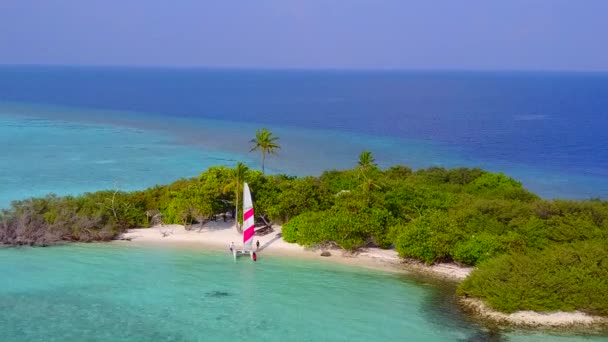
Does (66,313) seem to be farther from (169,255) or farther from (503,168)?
(503,168)

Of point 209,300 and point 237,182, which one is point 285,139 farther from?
point 209,300

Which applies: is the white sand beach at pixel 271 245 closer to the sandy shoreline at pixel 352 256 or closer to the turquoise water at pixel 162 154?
the sandy shoreline at pixel 352 256

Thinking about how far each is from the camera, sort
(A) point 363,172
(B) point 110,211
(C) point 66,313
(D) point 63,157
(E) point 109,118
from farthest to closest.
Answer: (E) point 109,118, (D) point 63,157, (A) point 363,172, (B) point 110,211, (C) point 66,313

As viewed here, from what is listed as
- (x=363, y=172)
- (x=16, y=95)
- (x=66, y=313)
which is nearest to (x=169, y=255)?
(x=66, y=313)

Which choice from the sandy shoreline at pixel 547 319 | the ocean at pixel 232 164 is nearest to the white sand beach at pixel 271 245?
the ocean at pixel 232 164

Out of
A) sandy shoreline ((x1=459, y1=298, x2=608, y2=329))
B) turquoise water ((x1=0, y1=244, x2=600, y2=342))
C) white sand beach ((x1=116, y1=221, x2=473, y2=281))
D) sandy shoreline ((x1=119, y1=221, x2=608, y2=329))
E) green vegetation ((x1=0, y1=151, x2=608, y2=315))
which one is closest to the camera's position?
turquoise water ((x1=0, y1=244, x2=600, y2=342))

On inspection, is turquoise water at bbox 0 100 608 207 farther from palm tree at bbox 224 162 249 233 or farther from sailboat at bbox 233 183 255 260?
sailboat at bbox 233 183 255 260

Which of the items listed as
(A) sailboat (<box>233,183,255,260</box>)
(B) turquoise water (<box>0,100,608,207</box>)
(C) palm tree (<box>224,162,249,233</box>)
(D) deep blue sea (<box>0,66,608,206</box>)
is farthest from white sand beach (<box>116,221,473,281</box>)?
(D) deep blue sea (<box>0,66,608,206</box>)
